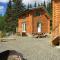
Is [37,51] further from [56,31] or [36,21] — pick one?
[36,21]

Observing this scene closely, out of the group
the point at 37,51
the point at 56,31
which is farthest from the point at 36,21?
the point at 37,51

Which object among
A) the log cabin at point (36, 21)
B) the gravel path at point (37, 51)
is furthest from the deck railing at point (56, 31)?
the log cabin at point (36, 21)

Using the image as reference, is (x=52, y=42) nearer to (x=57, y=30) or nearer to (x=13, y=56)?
(x=57, y=30)

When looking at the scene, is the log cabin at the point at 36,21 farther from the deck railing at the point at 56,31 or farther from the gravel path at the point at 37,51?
the gravel path at the point at 37,51

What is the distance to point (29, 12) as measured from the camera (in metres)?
41.4

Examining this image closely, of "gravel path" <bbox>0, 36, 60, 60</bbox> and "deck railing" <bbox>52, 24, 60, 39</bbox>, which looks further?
"deck railing" <bbox>52, 24, 60, 39</bbox>

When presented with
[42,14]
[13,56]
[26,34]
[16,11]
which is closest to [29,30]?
[26,34]

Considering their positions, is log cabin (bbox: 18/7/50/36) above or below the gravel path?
above

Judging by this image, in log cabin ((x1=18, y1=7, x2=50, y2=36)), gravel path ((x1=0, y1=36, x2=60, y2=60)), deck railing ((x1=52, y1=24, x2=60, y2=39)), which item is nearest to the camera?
gravel path ((x1=0, y1=36, x2=60, y2=60))

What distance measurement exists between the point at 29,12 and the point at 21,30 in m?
4.44

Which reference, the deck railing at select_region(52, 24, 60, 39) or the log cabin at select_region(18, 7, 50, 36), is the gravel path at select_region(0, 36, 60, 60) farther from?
the log cabin at select_region(18, 7, 50, 36)

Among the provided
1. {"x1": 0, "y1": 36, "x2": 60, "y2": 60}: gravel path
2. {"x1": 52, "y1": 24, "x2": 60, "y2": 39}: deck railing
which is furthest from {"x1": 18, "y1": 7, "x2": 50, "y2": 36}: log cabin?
{"x1": 0, "y1": 36, "x2": 60, "y2": 60}: gravel path

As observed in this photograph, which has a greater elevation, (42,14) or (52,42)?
(42,14)

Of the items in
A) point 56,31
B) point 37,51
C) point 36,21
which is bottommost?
point 37,51
